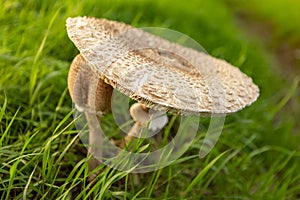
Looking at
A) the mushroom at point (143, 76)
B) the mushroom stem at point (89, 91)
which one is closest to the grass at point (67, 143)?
the mushroom stem at point (89, 91)

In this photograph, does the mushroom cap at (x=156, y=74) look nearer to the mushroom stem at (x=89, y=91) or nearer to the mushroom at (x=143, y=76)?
the mushroom at (x=143, y=76)

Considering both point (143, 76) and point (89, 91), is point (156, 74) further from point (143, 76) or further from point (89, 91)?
point (89, 91)

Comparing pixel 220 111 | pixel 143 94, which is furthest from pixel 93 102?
pixel 220 111

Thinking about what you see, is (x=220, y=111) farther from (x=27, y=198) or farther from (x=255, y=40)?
(x=255, y=40)

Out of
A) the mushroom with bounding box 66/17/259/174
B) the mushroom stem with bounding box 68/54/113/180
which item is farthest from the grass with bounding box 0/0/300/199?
the mushroom with bounding box 66/17/259/174

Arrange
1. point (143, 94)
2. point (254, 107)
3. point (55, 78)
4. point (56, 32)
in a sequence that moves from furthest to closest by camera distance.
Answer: point (254, 107)
point (56, 32)
point (55, 78)
point (143, 94)
